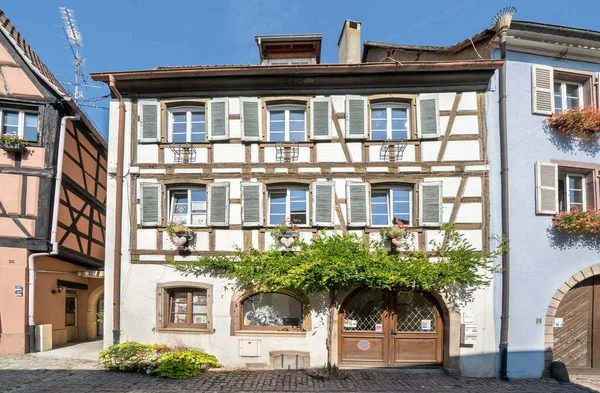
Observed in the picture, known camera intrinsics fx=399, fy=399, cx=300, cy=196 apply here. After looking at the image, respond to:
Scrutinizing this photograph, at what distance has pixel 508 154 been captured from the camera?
370 inches

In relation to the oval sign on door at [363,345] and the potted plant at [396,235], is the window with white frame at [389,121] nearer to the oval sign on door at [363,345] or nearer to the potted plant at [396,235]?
the potted plant at [396,235]

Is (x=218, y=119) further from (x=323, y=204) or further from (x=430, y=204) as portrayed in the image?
(x=430, y=204)

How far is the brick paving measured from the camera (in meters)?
7.77

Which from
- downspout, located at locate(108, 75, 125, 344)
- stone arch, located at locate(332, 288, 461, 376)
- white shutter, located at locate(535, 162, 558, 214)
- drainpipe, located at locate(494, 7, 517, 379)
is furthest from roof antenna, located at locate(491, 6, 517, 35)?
downspout, located at locate(108, 75, 125, 344)

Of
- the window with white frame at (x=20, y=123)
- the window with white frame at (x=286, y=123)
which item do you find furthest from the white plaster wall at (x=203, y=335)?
the window with white frame at (x=20, y=123)

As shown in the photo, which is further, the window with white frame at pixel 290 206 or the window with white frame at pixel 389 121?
the window with white frame at pixel 389 121

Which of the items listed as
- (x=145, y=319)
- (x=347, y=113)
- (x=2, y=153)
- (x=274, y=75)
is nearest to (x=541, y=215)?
(x=347, y=113)

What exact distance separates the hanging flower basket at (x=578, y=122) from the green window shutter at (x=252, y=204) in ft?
23.1

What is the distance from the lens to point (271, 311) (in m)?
9.65

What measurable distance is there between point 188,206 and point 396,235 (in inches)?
199

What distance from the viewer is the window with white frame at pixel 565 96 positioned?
9.95 meters

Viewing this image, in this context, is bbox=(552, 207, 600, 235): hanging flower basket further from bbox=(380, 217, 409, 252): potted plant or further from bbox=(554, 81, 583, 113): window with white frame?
bbox=(380, 217, 409, 252): potted plant

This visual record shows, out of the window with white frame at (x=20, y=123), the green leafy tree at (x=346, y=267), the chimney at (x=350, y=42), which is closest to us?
the green leafy tree at (x=346, y=267)

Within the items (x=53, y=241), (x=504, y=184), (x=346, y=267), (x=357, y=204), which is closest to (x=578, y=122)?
(x=504, y=184)
